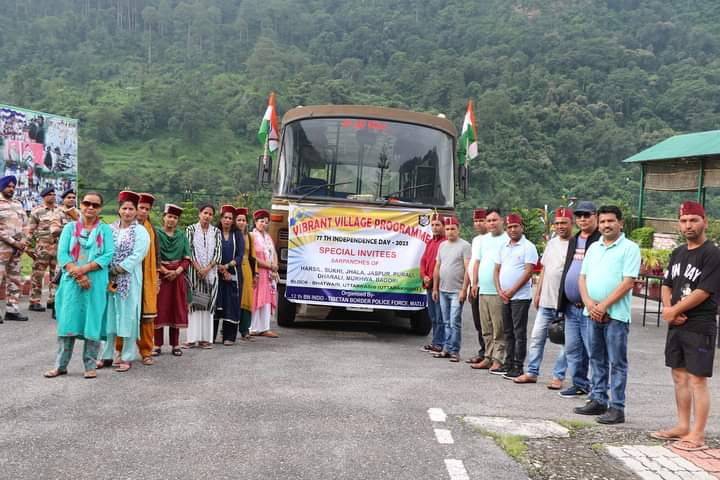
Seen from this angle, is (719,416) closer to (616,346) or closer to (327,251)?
(616,346)

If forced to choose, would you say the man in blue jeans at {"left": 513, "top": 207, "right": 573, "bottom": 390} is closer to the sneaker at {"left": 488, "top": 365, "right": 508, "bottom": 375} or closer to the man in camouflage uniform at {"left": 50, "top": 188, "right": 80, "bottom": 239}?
the sneaker at {"left": 488, "top": 365, "right": 508, "bottom": 375}

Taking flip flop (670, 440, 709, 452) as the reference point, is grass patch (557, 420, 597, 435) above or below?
below

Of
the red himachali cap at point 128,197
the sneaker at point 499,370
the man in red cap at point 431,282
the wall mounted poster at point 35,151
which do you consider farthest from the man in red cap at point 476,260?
the wall mounted poster at point 35,151

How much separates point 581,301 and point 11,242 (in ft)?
24.0

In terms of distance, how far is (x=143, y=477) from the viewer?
14.3 ft

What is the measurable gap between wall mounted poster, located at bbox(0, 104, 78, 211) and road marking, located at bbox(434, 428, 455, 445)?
1278cm

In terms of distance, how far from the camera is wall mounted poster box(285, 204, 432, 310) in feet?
34.4

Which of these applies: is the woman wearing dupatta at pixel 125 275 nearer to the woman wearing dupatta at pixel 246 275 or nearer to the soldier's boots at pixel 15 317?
the woman wearing dupatta at pixel 246 275

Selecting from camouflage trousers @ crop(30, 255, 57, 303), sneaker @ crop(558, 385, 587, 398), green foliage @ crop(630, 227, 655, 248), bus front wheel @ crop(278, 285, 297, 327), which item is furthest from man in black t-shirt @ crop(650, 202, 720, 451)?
green foliage @ crop(630, 227, 655, 248)

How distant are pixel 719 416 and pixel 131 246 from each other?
17.7ft

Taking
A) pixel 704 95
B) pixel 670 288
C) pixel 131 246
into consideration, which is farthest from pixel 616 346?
pixel 704 95

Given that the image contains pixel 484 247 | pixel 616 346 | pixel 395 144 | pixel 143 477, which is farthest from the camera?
pixel 395 144

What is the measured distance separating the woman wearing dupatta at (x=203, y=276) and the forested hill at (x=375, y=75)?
33.8 metres

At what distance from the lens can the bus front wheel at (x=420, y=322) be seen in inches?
443
